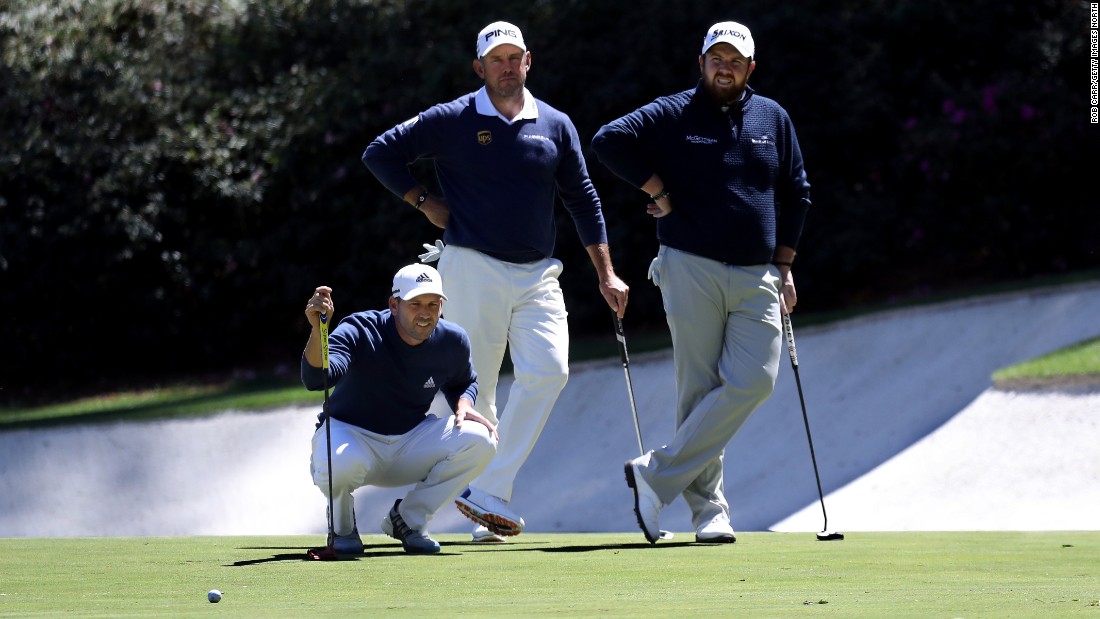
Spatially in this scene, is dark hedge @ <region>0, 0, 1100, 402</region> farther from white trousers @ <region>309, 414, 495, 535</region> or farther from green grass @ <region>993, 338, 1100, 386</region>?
white trousers @ <region>309, 414, 495, 535</region>

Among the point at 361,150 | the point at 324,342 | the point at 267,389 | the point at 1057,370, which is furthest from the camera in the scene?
the point at 361,150

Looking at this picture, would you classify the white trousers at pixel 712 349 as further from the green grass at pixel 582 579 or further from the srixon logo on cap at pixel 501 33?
the srixon logo on cap at pixel 501 33

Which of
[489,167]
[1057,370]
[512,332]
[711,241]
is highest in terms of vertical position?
[489,167]

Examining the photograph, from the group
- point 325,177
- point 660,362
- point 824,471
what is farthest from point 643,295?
point 824,471

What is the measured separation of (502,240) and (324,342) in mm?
1176

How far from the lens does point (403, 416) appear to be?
709 centimetres

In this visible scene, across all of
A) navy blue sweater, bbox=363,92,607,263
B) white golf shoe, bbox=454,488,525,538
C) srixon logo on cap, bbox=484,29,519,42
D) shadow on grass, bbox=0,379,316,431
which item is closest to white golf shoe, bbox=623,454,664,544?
white golf shoe, bbox=454,488,525,538

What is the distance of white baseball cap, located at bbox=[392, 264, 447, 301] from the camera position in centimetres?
677

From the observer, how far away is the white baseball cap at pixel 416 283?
6.77 meters

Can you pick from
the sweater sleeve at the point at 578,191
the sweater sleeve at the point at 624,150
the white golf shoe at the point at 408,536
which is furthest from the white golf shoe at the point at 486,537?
the sweater sleeve at the point at 624,150

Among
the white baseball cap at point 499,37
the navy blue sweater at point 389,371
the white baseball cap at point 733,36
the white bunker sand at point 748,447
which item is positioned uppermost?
the white baseball cap at point 499,37

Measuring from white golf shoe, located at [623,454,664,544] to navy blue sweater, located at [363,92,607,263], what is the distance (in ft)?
3.36

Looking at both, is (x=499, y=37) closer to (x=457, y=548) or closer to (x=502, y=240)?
(x=502, y=240)

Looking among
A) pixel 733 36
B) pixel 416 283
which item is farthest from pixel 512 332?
pixel 733 36
